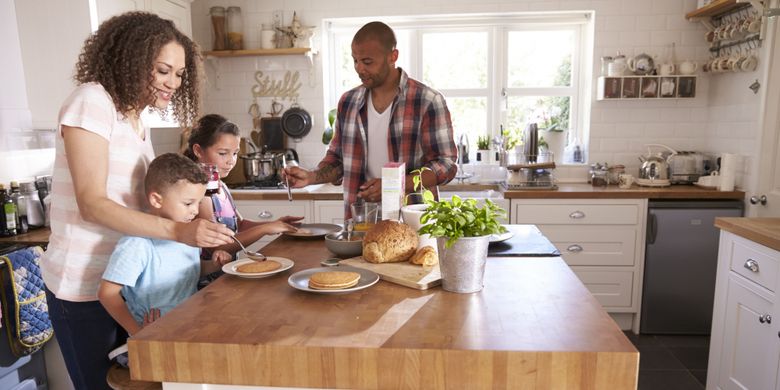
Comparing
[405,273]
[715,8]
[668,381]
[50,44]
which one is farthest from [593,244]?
[50,44]

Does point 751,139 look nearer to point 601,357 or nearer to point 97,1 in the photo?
point 601,357

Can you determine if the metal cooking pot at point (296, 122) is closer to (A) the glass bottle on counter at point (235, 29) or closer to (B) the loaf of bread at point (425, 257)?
(A) the glass bottle on counter at point (235, 29)

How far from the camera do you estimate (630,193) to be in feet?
10.6

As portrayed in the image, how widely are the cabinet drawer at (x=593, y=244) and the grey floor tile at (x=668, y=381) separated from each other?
71 cm

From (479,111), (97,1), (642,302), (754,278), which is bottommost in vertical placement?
(642,302)

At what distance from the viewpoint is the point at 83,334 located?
1417mm

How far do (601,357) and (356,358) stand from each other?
42 cm

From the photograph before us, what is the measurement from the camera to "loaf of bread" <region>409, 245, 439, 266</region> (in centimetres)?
137

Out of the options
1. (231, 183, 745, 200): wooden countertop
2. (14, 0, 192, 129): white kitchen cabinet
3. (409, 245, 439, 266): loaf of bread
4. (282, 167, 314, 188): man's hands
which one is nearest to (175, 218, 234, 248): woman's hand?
(409, 245, 439, 266): loaf of bread

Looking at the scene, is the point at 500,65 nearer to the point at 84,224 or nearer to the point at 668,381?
the point at 668,381

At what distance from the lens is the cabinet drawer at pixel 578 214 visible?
10.6 feet

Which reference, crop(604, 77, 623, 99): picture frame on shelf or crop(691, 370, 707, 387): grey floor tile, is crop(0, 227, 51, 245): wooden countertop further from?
crop(604, 77, 623, 99): picture frame on shelf

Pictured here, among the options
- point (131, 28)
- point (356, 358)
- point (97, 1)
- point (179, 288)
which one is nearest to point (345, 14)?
point (97, 1)

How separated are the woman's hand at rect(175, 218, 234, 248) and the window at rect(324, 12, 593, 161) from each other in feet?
9.25
